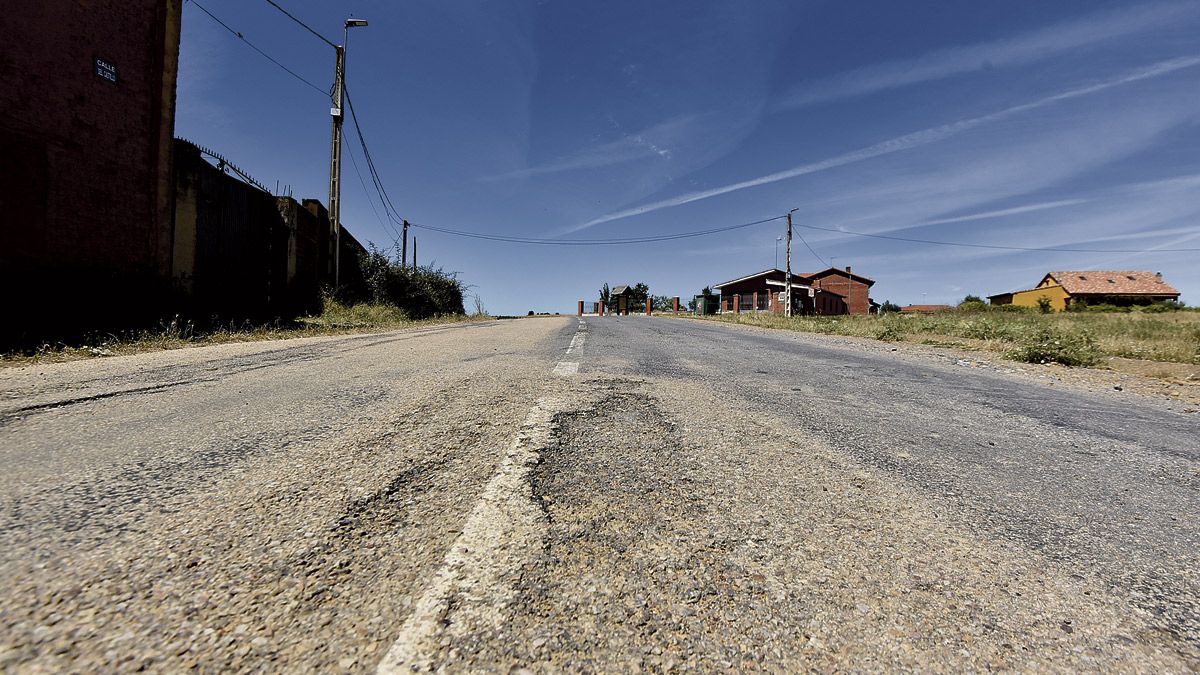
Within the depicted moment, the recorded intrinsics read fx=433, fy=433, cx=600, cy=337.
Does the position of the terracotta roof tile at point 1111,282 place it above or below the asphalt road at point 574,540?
above

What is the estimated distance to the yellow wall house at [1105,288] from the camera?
41375mm

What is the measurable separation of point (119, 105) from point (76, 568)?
37.1 ft

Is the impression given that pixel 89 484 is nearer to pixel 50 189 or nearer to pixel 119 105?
pixel 50 189

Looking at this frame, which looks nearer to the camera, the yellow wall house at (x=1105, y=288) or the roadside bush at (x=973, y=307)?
the roadside bush at (x=973, y=307)

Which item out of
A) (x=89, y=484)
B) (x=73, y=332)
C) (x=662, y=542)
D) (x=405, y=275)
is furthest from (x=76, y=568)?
(x=405, y=275)

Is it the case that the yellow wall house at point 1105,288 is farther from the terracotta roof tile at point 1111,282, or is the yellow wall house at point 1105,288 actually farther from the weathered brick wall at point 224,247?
the weathered brick wall at point 224,247

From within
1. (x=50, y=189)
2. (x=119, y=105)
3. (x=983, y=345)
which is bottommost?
(x=983, y=345)

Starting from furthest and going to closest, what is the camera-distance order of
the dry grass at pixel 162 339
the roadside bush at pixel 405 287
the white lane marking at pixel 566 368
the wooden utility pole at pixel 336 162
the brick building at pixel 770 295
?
1. the brick building at pixel 770 295
2. the roadside bush at pixel 405 287
3. the wooden utility pole at pixel 336 162
4. the dry grass at pixel 162 339
5. the white lane marking at pixel 566 368

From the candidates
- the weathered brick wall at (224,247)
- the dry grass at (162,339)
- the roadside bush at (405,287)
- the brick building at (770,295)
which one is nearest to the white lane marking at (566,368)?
the dry grass at (162,339)

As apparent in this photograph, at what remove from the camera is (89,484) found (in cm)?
127

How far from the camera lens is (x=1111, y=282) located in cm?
4403

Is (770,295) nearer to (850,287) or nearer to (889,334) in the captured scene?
(850,287)

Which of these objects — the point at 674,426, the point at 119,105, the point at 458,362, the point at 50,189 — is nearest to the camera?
the point at 674,426

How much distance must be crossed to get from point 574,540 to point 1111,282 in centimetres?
6782
